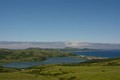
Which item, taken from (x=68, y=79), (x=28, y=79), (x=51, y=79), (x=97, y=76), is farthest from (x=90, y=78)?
(x=28, y=79)

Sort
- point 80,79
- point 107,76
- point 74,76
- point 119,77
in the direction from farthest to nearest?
1. point 74,76
2. point 80,79
3. point 107,76
4. point 119,77

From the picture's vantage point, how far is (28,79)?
132250 millimetres

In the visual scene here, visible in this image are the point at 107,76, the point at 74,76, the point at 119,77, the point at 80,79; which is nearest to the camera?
the point at 119,77

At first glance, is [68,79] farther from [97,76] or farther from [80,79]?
[97,76]

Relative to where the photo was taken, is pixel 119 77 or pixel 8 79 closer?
pixel 119 77

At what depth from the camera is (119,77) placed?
114250 mm

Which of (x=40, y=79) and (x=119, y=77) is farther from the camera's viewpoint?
(x=40, y=79)

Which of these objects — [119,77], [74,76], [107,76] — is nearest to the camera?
[119,77]

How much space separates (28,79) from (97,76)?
3618 cm

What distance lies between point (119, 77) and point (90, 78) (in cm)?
1731

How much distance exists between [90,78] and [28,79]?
32632mm

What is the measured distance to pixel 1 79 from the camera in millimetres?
125062

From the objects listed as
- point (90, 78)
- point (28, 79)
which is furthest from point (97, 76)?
point (28, 79)

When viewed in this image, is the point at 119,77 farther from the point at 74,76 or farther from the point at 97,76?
the point at 74,76
